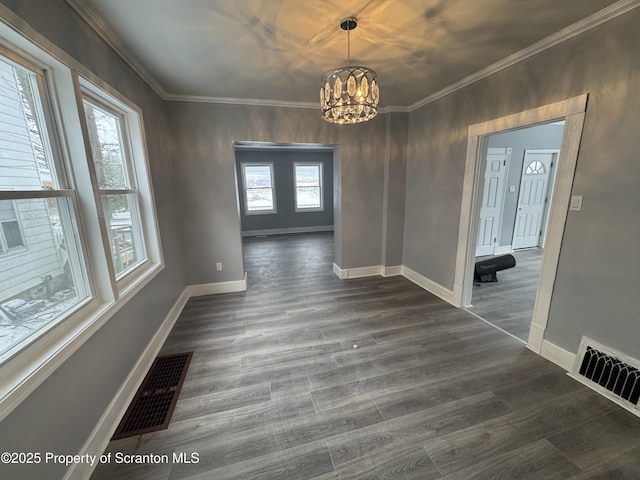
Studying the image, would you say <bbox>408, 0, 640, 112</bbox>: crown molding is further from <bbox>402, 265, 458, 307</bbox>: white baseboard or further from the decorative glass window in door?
the decorative glass window in door

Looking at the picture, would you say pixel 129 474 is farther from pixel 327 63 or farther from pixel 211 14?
pixel 327 63

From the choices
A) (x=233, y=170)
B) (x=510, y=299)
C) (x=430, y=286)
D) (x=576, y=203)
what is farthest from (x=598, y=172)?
(x=233, y=170)

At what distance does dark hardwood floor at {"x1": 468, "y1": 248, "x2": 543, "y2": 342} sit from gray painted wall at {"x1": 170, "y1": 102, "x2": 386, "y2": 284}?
1.78m

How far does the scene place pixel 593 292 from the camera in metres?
1.88

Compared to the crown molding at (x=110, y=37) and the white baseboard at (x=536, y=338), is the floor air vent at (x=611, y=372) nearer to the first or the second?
the white baseboard at (x=536, y=338)

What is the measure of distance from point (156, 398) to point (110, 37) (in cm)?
263

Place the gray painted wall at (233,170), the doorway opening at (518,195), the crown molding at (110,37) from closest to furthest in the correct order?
the crown molding at (110,37), the gray painted wall at (233,170), the doorway opening at (518,195)

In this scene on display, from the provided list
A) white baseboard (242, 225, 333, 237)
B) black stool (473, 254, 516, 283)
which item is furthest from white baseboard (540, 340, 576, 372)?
white baseboard (242, 225, 333, 237)

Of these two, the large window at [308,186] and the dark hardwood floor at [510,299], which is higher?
the large window at [308,186]

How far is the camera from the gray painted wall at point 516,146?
Answer: 4762 millimetres

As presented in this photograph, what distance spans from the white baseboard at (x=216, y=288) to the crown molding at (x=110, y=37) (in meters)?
2.46

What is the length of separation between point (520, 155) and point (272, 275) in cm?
527

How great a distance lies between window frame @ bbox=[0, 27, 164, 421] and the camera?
1.09 metres

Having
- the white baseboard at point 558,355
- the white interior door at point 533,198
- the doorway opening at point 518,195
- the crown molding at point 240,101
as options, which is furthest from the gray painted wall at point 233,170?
the white interior door at point 533,198
